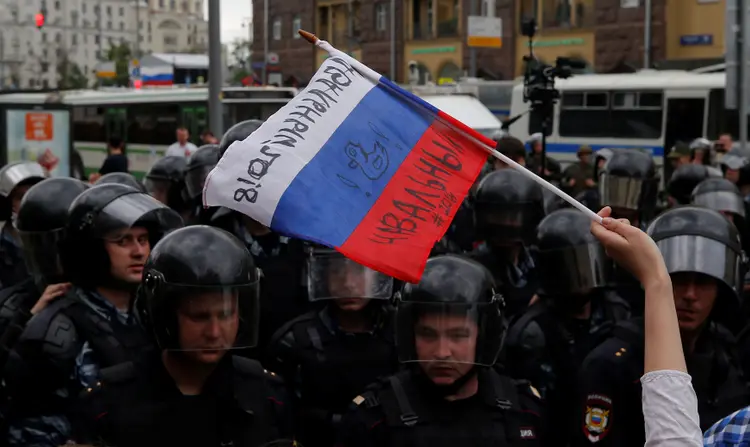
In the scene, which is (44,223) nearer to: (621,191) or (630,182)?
(621,191)

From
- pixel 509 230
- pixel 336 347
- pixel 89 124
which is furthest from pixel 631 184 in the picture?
pixel 89 124

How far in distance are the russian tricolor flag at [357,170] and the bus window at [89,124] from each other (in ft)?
87.8

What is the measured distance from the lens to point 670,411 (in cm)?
225

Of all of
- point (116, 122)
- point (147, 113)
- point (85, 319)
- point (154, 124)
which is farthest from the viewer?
point (116, 122)

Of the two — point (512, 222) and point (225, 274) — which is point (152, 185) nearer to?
point (512, 222)

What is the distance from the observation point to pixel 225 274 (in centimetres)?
360

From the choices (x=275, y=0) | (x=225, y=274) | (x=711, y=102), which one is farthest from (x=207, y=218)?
(x=275, y=0)

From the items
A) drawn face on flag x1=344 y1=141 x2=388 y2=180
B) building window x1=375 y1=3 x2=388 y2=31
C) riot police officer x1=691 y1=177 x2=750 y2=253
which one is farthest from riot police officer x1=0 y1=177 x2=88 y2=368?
building window x1=375 y1=3 x2=388 y2=31

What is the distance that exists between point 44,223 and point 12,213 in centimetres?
192

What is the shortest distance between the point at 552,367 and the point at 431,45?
41.3 meters

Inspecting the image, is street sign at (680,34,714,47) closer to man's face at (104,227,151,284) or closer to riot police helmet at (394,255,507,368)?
man's face at (104,227,151,284)

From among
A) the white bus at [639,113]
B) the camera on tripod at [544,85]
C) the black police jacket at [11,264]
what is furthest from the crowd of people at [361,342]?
the white bus at [639,113]

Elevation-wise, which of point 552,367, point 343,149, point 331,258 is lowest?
point 552,367

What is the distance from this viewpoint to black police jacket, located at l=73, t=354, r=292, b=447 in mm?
3406
